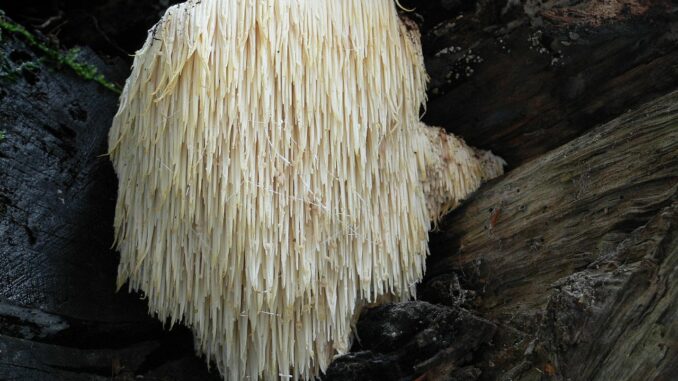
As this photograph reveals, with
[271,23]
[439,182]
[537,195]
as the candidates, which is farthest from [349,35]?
[537,195]

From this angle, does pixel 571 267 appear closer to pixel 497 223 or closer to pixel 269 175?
pixel 497 223

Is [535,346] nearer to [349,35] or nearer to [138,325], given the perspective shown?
[349,35]

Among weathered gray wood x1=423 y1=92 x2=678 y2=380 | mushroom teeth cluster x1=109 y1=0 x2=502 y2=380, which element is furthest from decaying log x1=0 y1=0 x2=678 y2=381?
mushroom teeth cluster x1=109 y1=0 x2=502 y2=380

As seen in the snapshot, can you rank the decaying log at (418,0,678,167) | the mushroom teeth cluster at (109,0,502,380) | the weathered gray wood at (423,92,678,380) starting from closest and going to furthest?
the weathered gray wood at (423,92,678,380) < the mushroom teeth cluster at (109,0,502,380) < the decaying log at (418,0,678,167)

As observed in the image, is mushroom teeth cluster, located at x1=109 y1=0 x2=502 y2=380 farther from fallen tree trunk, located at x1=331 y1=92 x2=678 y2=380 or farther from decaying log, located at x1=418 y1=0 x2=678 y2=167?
decaying log, located at x1=418 y1=0 x2=678 y2=167

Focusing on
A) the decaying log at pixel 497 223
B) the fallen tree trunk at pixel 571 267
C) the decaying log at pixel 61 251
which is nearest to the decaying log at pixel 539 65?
the decaying log at pixel 497 223

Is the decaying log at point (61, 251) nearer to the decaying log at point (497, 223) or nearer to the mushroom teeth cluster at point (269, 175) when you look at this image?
the decaying log at point (497, 223)

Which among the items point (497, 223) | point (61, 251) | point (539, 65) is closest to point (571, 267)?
point (497, 223)

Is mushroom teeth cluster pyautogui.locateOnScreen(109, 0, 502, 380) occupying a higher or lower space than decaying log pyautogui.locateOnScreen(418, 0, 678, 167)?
lower
